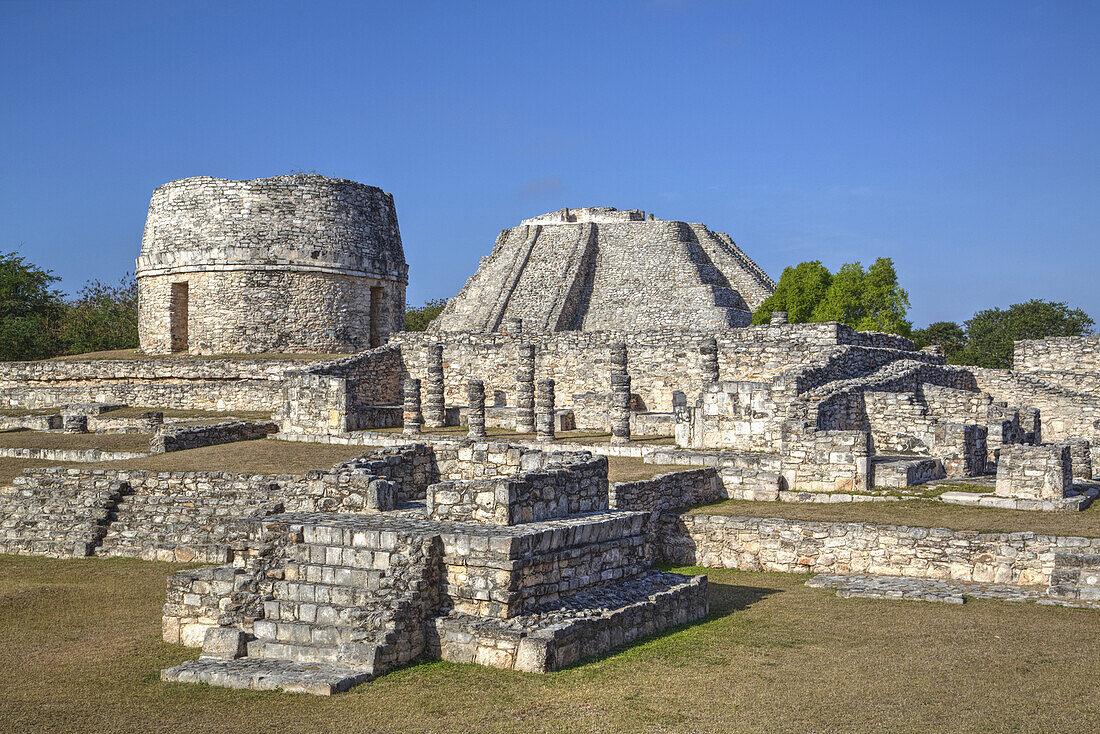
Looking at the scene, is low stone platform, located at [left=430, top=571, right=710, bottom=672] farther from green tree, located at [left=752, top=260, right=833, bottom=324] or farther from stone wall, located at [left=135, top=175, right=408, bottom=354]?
green tree, located at [left=752, top=260, right=833, bottom=324]

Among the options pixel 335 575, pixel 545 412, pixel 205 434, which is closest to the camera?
pixel 335 575

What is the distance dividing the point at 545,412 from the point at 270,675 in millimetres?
12750

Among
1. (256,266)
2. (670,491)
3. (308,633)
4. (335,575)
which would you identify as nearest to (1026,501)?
(670,491)

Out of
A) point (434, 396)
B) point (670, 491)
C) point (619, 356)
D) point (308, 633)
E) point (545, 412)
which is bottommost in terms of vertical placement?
point (308, 633)

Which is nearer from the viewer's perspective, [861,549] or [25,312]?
[861,549]

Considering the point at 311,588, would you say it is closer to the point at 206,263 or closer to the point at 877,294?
the point at 206,263

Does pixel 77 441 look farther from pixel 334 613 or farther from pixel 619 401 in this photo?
pixel 334 613

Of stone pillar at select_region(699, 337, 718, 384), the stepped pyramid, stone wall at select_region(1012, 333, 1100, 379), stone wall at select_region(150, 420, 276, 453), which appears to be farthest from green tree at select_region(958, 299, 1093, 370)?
stone wall at select_region(150, 420, 276, 453)

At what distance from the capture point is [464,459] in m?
11.3

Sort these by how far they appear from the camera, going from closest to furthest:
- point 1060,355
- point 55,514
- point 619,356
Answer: point 55,514 → point 619,356 → point 1060,355

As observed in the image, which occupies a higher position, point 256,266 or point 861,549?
point 256,266

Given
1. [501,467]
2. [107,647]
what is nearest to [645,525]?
[501,467]

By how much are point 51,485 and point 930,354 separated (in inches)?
695

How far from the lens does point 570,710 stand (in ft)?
22.1
